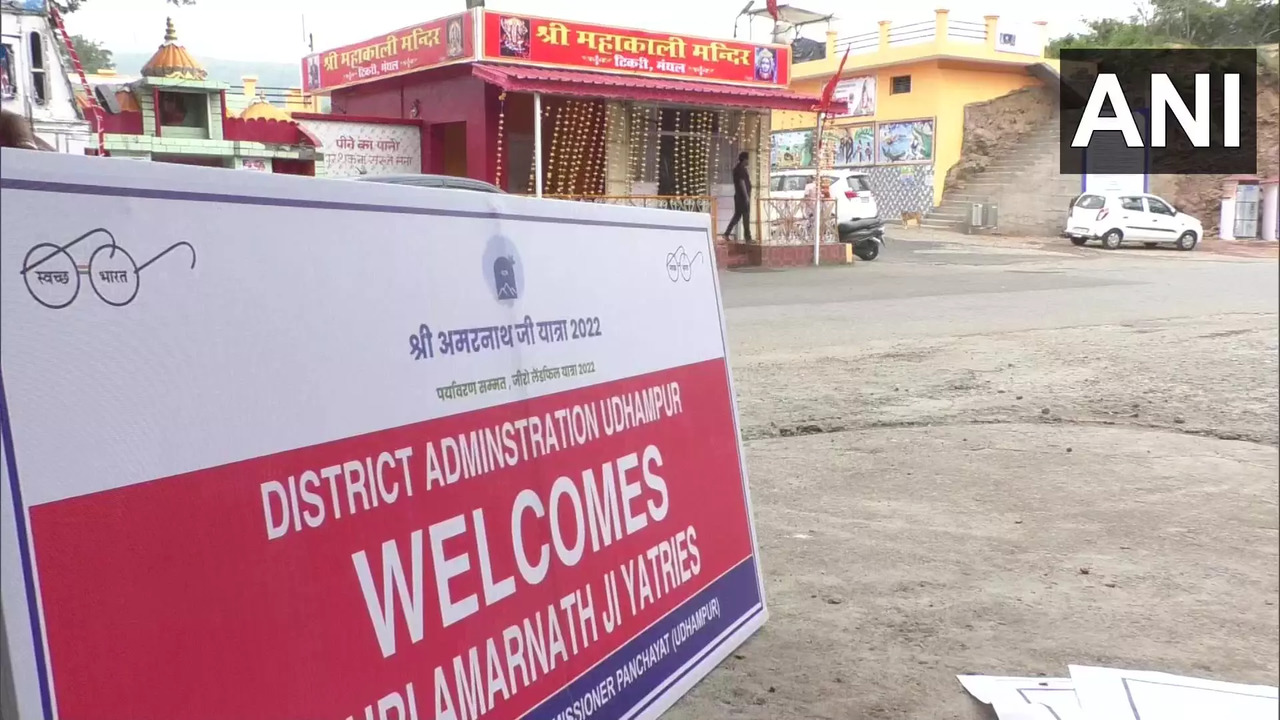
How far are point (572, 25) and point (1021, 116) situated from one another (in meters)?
20.7

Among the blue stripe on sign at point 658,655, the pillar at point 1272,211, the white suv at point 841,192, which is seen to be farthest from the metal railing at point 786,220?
the blue stripe on sign at point 658,655

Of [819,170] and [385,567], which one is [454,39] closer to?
[819,170]

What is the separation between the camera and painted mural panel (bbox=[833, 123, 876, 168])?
1371 inches

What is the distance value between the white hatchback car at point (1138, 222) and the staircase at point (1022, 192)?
2.31 metres

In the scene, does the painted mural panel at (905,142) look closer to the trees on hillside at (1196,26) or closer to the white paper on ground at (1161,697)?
the trees on hillside at (1196,26)

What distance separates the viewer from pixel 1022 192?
31.0 m

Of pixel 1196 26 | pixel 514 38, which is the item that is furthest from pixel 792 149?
pixel 1196 26

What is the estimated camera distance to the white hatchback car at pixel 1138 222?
79.6 ft

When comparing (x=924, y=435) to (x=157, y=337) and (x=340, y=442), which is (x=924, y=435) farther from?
(x=157, y=337)

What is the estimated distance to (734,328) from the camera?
10.3 m

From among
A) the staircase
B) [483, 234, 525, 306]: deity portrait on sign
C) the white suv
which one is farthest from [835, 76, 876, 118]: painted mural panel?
[483, 234, 525, 306]: deity portrait on sign

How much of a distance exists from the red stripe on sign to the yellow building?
2863 centimetres

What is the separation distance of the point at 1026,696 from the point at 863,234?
59.1 feet

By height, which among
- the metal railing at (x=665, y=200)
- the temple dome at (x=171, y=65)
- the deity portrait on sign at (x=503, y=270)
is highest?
the temple dome at (x=171, y=65)
